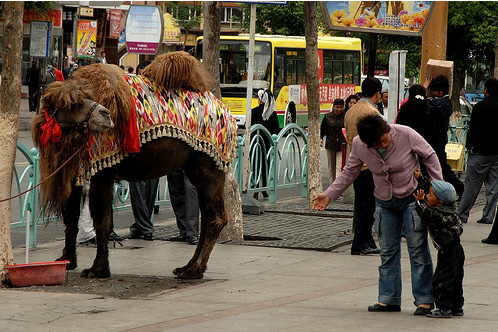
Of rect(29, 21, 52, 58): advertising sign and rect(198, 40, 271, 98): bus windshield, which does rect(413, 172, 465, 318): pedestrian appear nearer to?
rect(198, 40, 271, 98): bus windshield

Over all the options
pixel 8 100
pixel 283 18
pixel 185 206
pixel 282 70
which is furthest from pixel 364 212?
pixel 283 18

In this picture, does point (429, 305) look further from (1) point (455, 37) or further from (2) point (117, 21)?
(2) point (117, 21)

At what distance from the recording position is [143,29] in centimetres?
1817

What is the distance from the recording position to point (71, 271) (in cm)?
923

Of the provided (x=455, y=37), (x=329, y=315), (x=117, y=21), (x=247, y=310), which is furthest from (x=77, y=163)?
(x=117, y=21)

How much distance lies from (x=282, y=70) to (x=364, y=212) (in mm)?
23588

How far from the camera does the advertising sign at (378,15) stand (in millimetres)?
13992

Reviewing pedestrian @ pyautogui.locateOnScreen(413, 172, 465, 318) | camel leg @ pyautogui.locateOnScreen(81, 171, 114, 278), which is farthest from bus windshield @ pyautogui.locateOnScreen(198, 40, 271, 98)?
pedestrian @ pyautogui.locateOnScreen(413, 172, 465, 318)

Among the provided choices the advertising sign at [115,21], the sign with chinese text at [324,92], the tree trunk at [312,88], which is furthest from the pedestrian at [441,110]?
the advertising sign at [115,21]

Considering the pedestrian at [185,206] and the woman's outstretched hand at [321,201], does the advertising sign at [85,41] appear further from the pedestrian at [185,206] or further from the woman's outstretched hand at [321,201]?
the woman's outstretched hand at [321,201]

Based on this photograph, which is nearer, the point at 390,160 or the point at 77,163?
the point at 390,160

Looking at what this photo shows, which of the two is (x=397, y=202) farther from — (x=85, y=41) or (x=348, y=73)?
(x=85, y=41)

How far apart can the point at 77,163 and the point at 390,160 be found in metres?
2.87

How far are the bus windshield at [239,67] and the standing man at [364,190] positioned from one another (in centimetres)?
2183
